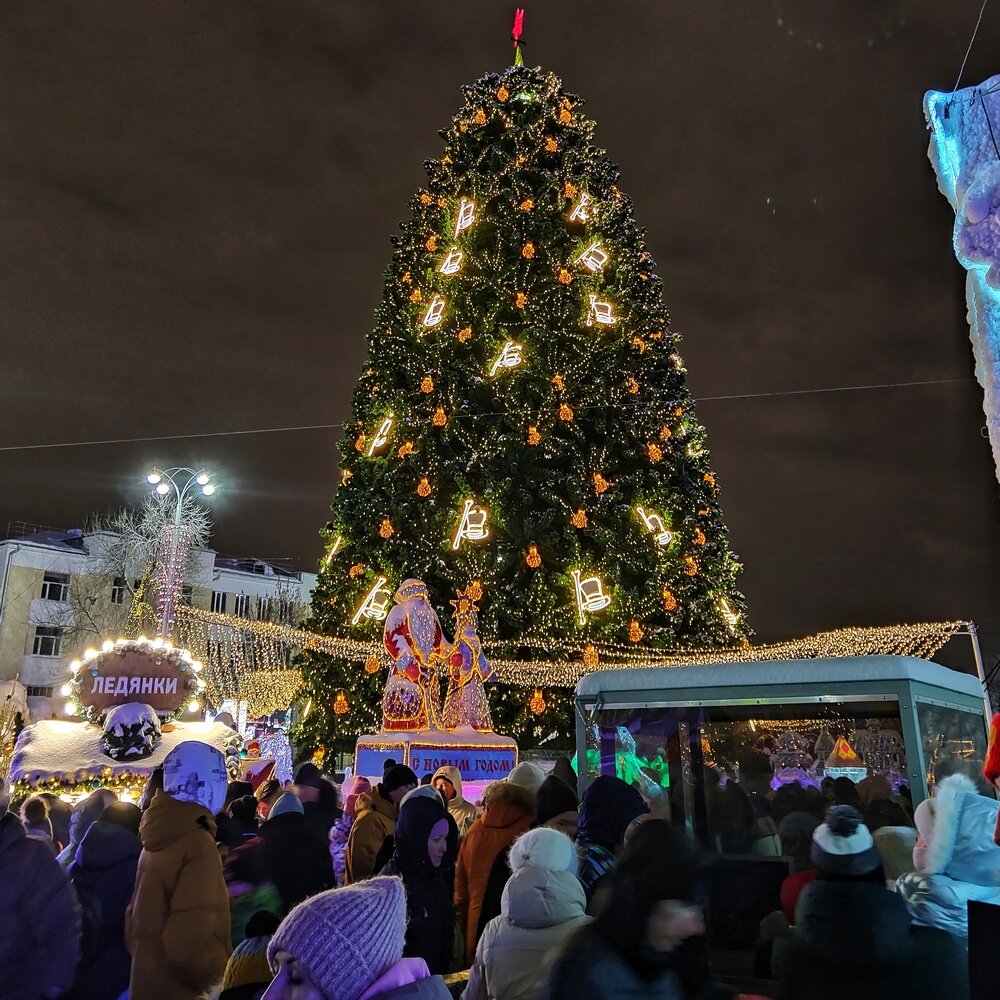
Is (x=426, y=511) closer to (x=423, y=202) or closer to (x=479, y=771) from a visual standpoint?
(x=479, y=771)

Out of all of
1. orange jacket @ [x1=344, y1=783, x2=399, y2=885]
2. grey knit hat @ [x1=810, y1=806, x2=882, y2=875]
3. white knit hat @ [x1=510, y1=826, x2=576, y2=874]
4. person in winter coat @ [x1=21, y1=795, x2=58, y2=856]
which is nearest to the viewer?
grey knit hat @ [x1=810, y1=806, x2=882, y2=875]

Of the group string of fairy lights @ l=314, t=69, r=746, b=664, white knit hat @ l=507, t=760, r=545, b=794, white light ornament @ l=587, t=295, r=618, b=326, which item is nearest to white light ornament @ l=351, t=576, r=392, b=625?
string of fairy lights @ l=314, t=69, r=746, b=664

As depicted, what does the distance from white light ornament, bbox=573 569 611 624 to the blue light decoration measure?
912 cm

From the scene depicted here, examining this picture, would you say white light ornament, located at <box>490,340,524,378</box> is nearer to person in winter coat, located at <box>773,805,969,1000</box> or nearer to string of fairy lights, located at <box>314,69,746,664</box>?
string of fairy lights, located at <box>314,69,746,664</box>

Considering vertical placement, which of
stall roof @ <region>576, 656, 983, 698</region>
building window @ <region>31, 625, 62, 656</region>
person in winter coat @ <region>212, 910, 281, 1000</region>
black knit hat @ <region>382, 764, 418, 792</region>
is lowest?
person in winter coat @ <region>212, 910, 281, 1000</region>

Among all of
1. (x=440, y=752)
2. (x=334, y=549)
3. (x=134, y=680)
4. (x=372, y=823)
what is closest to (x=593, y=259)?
(x=334, y=549)

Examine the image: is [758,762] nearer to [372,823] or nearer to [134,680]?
[372,823]

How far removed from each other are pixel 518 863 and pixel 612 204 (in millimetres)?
18037

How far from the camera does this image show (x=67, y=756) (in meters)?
9.29

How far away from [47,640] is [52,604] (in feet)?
6.57

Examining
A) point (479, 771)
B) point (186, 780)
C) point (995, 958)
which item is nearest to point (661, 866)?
point (995, 958)

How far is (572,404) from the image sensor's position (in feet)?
54.6

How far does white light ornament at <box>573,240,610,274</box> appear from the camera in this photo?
17766mm

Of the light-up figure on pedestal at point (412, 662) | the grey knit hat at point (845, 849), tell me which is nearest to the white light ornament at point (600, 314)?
the light-up figure on pedestal at point (412, 662)
